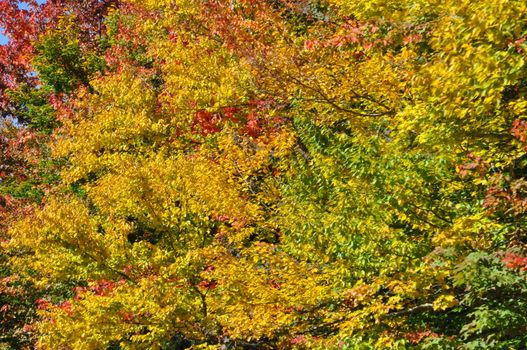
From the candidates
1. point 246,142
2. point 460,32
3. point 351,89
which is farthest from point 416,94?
point 246,142

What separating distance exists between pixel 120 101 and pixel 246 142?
6.82 metres

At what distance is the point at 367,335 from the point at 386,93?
4135 mm

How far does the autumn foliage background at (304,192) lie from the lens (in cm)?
655

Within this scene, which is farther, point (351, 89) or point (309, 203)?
point (351, 89)

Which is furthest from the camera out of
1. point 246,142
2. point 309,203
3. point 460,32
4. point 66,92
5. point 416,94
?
point 66,92

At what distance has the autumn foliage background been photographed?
258 inches

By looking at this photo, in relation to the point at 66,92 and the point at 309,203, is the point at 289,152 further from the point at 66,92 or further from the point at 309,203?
the point at 66,92

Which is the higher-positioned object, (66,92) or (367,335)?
(66,92)

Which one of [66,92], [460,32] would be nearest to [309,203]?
[460,32]

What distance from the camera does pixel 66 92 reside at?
22703 mm

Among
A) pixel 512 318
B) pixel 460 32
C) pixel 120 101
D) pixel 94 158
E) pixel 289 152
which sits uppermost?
pixel 120 101

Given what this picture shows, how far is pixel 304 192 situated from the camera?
923cm

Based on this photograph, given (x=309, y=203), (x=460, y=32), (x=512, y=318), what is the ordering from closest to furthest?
(x=460, y=32)
(x=512, y=318)
(x=309, y=203)

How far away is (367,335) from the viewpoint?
8.11 meters
